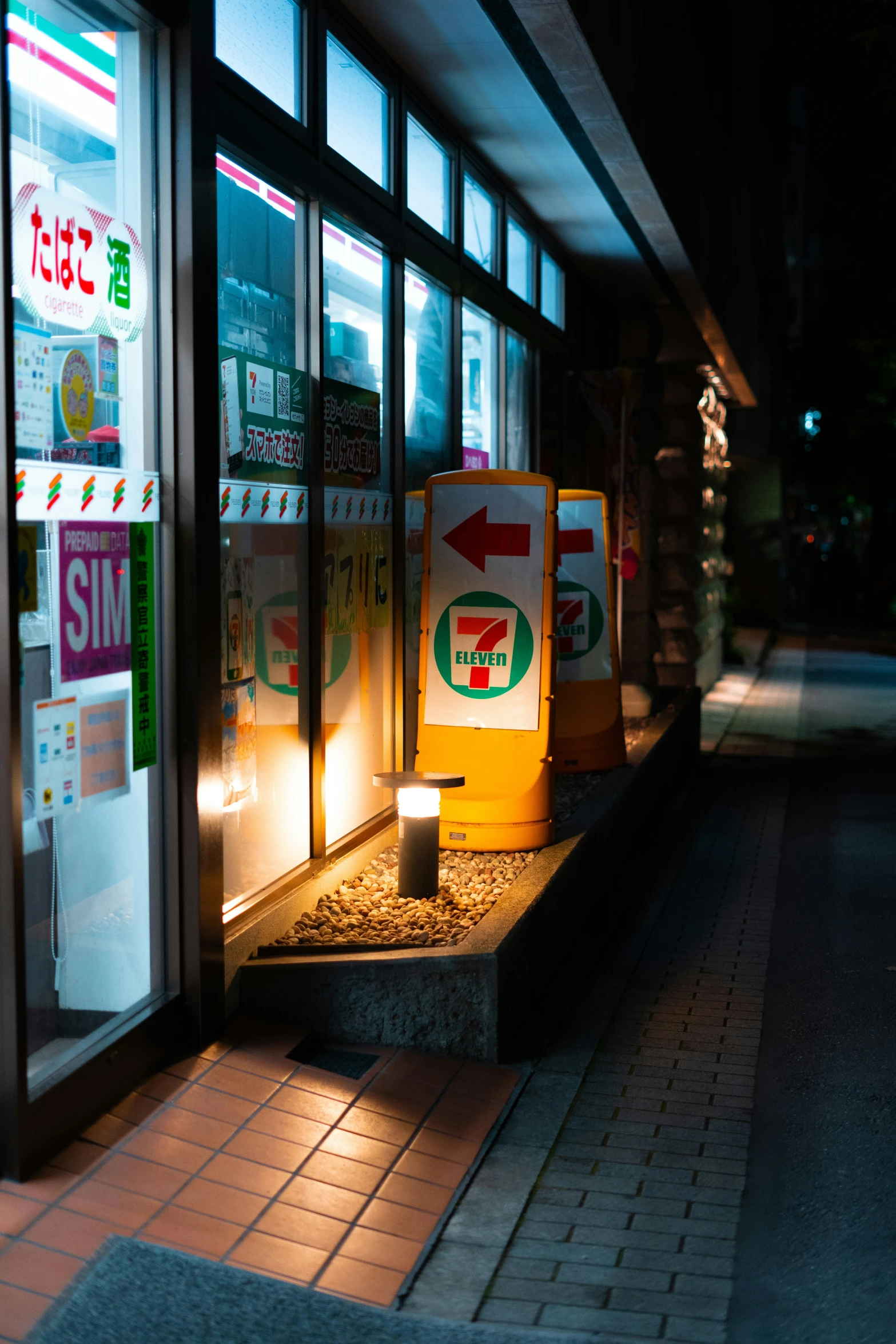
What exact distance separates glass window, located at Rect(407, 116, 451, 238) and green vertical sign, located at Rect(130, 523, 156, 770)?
3740mm

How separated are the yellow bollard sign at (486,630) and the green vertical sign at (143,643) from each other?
2.55 meters

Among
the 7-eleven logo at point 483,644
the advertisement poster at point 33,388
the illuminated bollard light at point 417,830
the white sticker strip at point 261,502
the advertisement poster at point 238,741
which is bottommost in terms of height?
the illuminated bollard light at point 417,830

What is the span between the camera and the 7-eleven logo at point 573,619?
9.31 meters

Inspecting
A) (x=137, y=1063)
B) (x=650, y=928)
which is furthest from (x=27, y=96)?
(x=650, y=928)

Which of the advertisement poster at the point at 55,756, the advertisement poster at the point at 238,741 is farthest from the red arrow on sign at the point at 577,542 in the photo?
the advertisement poster at the point at 55,756

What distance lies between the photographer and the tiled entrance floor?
138 inches

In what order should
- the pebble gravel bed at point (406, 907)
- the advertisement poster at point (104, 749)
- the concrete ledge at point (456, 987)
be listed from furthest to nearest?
the pebble gravel bed at point (406, 907)
the concrete ledge at point (456, 987)
the advertisement poster at point (104, 749)

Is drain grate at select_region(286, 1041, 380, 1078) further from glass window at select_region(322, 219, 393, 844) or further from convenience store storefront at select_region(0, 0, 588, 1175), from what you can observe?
glass window at select_region(322, 219, 393, 844)

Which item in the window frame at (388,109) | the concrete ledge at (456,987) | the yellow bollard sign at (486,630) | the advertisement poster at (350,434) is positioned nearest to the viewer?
the concrete ledge at (456,987)

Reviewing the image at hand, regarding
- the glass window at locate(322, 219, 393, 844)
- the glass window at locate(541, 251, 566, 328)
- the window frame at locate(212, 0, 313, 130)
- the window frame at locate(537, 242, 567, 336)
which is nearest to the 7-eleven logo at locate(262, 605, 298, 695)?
the glass window at locate(322, 219, 393, 844)

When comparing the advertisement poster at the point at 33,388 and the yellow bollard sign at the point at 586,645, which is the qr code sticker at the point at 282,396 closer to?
the advertisement poster at the point at 33,388

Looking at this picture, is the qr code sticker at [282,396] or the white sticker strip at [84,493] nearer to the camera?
the white sticker strip at [84,493]

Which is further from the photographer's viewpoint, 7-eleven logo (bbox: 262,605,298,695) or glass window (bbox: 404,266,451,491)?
glass window (bbox: 404,266,451,491)

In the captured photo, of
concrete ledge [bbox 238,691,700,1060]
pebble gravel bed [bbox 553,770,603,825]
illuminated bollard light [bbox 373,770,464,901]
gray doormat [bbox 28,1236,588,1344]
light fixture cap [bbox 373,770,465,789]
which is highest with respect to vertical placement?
light fixture cap [bbox 373,770,465,789]
